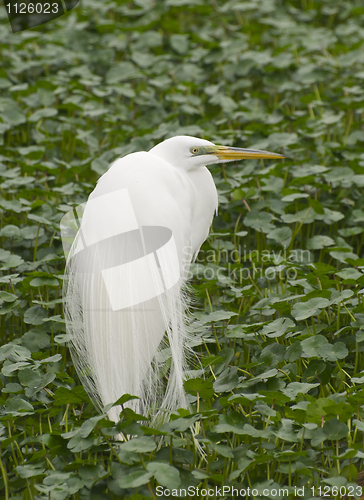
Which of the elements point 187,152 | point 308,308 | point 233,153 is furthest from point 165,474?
point 233,153

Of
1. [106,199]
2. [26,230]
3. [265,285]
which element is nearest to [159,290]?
[106,199]

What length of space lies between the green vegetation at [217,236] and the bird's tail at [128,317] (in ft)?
0.28

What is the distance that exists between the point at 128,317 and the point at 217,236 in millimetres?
1029

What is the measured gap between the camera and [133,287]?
171 cm

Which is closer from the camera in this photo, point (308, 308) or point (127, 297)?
point (127, 297)

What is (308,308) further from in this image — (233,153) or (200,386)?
(233,153)

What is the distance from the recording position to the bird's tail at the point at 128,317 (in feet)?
5.58

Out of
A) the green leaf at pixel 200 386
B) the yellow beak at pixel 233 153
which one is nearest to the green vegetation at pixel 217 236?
the green leaf at pixel 200 386

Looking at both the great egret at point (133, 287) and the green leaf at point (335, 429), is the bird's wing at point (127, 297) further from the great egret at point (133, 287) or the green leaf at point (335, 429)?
the green leaf at point (335, 429)

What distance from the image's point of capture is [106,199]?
184 centimetres

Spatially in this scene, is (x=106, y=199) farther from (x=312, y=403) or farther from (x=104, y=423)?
(x=312, y=403)

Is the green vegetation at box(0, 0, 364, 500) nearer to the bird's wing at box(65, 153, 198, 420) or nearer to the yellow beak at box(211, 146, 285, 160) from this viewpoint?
the bird's wing at box(65, 153, 198, 420)

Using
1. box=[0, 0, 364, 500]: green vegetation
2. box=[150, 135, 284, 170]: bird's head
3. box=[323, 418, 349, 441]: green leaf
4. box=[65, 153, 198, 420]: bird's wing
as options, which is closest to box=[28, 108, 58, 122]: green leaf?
box=[0, 0, 364, 500]: green vegetation

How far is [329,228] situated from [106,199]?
1.36 m
